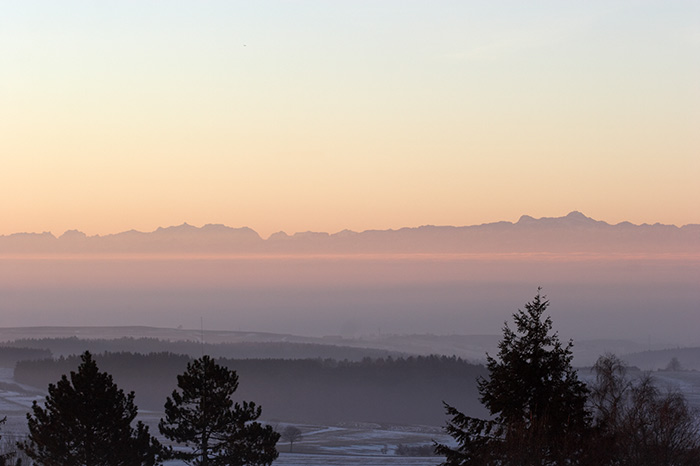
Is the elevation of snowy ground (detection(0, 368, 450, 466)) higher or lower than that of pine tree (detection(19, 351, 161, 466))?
lower

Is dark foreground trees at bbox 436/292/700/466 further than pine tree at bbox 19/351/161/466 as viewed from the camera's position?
No

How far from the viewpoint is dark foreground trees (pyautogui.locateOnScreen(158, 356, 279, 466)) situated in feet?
173

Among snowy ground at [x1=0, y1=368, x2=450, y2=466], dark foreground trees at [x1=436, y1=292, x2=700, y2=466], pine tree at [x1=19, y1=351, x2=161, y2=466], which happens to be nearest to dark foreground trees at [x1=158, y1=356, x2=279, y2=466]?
pine tree at [x1=19, y1=351, x2=161, y2=466]

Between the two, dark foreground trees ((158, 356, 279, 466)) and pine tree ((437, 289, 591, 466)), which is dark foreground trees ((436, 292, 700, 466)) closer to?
pine tree ((437, 289, 591, 466))

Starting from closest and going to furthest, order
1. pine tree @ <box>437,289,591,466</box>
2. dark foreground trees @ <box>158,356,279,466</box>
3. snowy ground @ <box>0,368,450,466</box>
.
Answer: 1. pine tree @ <box>437,289,591,466</box>
2. dark foreground trees @ <box>158,356,279,466</box>
3. snowy ground @ <box>0,368,450,466</box>

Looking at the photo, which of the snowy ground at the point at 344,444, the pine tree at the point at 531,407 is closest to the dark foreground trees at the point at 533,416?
the pine tree at the point at 531,407

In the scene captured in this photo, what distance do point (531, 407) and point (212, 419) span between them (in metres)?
21.5

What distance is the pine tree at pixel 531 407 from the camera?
1401 inches

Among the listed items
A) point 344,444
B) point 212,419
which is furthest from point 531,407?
point 344,444

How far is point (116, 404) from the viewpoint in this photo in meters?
50.7

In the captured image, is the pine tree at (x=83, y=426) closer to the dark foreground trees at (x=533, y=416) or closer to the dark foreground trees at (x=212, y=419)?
the dark foreground trees at (x=212, y=419)

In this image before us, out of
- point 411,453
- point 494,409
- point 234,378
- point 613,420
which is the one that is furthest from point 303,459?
point 494,409

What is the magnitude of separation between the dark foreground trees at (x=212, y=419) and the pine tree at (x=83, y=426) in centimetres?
299

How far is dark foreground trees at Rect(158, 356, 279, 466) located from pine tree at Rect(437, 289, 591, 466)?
61.4ft
